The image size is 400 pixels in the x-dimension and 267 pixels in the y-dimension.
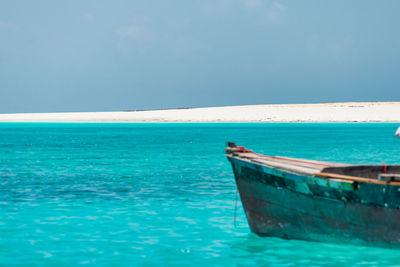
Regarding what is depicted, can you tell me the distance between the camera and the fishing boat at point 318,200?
8.59 metres

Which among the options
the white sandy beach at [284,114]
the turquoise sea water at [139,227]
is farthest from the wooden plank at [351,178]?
the white sandy beach at [284,114]

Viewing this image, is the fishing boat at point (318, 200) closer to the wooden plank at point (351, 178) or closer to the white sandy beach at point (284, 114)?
the wooden plank at point (351, 178)

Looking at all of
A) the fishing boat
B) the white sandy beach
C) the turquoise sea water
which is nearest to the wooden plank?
the fishing boat

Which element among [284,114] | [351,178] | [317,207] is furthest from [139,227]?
[284,114]

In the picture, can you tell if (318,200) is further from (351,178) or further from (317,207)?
(351,178)

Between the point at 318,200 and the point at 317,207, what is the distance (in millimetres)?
149

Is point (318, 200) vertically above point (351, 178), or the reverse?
point (351, 178)

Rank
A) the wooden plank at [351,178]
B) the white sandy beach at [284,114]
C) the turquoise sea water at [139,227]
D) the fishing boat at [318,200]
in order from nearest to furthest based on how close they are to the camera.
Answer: the wooden plank at [351,178]
the fishing boat at [318,200]
the turquoise sea water at [139,227]
the white sandy beach at [284,114]

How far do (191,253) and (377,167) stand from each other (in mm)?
3332

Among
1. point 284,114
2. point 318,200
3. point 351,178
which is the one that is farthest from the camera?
point 284,114

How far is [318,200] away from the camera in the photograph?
925 centimetres

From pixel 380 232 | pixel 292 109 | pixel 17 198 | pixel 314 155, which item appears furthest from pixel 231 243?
pixel 292 109

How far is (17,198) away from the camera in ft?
51.4

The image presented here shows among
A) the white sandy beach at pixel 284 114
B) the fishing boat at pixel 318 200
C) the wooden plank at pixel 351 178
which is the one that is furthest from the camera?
the white sandy beach at pixel 284 114
